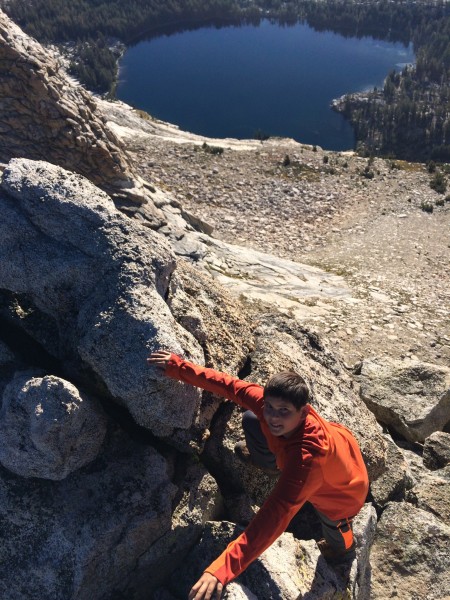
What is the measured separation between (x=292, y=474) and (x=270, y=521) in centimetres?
45

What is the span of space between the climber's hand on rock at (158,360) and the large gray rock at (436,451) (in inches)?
267

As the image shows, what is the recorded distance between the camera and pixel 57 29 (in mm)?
132000

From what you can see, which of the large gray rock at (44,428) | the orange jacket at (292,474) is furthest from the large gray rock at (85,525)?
the orange jacket at (292,474)

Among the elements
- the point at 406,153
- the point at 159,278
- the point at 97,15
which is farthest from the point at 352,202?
the point at 97,15

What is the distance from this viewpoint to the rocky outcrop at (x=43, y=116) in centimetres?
1528

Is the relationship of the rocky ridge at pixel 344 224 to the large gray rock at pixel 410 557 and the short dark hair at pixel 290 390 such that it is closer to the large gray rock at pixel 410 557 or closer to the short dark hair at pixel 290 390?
the large gray rock at pixel 410 557

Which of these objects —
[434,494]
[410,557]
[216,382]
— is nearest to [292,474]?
[216,382]

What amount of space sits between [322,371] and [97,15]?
164 metres

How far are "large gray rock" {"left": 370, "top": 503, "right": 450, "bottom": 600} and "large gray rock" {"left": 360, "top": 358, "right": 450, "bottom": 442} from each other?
296 centimetres

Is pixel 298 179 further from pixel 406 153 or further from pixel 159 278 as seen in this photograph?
pixel 406 153

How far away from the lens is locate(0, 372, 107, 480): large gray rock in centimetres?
504

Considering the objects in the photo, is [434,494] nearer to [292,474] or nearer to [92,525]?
[292,474]

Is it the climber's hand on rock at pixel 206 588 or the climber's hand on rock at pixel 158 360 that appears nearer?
the climber's hand on rock at pixel 206 588

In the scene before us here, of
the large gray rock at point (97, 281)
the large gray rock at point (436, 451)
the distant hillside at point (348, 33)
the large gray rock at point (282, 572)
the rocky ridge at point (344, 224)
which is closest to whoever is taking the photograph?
the large gray rock at point (282, 572)
